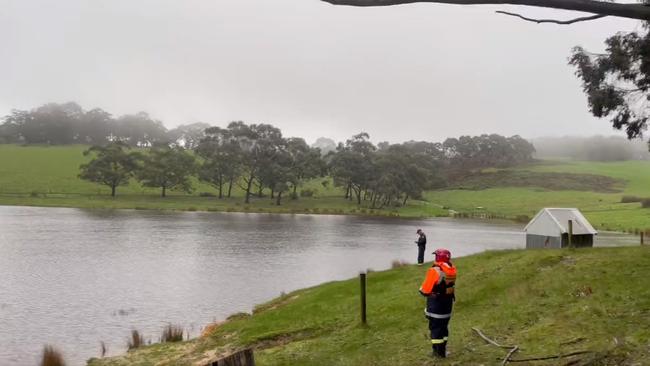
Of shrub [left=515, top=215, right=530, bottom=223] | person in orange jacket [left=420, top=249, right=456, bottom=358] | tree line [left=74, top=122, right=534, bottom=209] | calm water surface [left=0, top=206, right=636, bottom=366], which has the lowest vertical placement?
calm water surface [left=0, top=206, right=636, bottom=366]

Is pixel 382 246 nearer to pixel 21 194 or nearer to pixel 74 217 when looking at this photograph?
pixel 74 217

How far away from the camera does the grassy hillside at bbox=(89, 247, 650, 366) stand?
40.1 feet

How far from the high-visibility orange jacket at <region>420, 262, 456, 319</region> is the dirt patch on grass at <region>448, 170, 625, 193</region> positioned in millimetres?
152646

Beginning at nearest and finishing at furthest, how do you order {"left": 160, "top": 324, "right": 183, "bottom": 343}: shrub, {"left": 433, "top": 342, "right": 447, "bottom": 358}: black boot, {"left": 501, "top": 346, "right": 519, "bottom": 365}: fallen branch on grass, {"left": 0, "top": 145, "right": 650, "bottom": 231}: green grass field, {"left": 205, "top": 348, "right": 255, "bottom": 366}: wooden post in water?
{"left": 205, "top": 348, "right": 255, "bottom": 366}: wooden post in water < {"left": 501, "top": 346, "right": 519, "bottom": 365}: fallen branch on grass < {"left": 433, "top": 342, "right": 447, "bottom": 358}: black boot < {"left": 160, "top": 324, "right": 183, "bottom": 343}: shrub < {"left": 0, "top": 145, "right": 650, "bottom": 231}: green grass field

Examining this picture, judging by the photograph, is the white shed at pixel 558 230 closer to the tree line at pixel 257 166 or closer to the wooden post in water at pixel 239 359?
the wooden post in water at pixel 239 359

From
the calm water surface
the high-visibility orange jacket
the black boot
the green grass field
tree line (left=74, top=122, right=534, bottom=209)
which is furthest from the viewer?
tree line (left=74, top=122, right=534, bottom=209)

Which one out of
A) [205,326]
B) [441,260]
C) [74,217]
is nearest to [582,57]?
[441,260]

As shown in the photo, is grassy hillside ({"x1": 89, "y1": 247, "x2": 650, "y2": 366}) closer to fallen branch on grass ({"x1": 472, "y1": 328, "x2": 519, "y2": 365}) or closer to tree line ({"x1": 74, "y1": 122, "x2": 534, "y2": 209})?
fallen branch on grass ({"x1": 472, "y1": 328, "x2": 519, "y2": 365})

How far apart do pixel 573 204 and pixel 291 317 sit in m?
114

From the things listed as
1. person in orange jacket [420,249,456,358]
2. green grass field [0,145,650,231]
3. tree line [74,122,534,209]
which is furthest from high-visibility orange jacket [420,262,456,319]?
tree line [74,122,534,209]

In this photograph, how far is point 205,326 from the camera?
74.3 feet

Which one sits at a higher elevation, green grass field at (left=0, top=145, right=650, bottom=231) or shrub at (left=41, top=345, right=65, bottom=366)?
green grass field at (left=0, top=145, right=650, bottom=231)

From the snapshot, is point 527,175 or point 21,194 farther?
point 527,175

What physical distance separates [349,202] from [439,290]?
4733 inches
